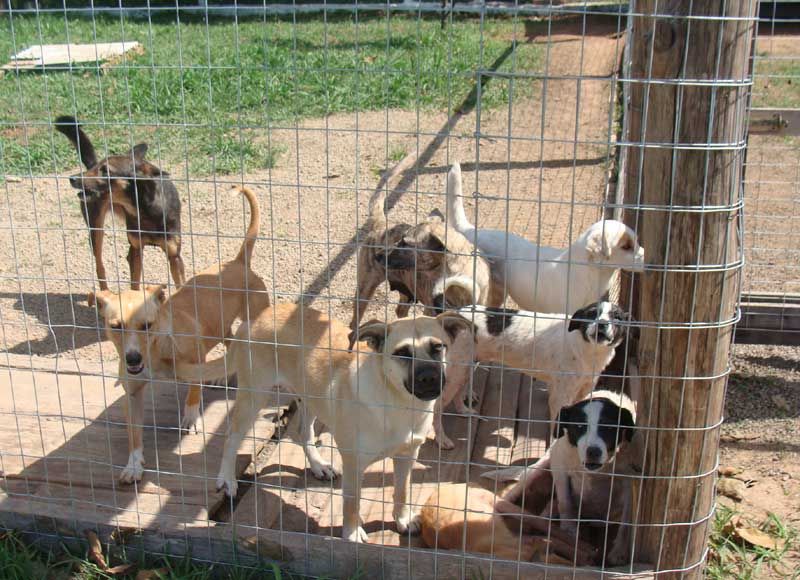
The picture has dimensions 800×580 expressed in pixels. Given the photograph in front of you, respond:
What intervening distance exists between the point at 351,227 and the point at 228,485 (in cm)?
427

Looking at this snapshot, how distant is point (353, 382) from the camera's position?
12.1ft

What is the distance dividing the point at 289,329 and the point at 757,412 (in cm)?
294

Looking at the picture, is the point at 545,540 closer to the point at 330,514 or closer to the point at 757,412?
the point at 330,514

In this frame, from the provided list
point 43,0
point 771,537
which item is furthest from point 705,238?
point 43,0

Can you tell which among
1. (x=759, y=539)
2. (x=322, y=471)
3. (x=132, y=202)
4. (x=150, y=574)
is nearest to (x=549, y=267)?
(x=322, y=471)

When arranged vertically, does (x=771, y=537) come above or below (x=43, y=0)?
below

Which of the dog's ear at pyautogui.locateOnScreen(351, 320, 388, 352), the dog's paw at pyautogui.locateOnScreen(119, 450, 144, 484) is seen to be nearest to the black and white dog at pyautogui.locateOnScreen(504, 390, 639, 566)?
the dog's ear at pyautogui.locateOnScreen(351, 320, 388, 352)

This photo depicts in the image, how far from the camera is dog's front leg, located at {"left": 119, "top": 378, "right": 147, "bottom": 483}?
4.15 metres

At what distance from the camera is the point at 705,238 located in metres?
2.85

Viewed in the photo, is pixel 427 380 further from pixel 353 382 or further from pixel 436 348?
pixel 353 382

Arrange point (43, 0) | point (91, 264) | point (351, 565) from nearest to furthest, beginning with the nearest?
point (351, 565) < point (91, 264) < point (43, 0)

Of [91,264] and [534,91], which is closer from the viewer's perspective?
[91,264]

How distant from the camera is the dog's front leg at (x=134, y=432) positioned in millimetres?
4148

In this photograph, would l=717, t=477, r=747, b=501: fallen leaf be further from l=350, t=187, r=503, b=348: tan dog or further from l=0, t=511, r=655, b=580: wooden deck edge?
l=350, t=187, r=503, b=348: tan dog
